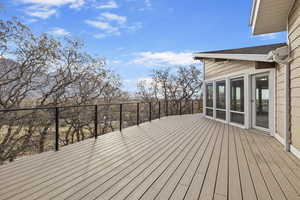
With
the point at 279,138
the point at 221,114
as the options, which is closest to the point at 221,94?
the point at 221,114

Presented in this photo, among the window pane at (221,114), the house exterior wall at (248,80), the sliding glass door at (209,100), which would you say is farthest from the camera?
the sliding glass door at (209,100)

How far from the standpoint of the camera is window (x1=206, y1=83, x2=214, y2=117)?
7750 millimetres

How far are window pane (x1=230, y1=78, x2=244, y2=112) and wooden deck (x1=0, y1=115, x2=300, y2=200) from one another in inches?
100

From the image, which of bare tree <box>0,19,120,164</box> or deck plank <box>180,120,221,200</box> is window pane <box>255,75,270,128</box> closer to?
deck plank <box>180,120,221,200</box>

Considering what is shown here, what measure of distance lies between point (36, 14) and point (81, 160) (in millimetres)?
6940

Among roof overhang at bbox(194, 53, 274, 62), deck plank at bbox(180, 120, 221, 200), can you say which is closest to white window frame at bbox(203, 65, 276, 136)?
roof overhang at bbox(194, 53, 274, 62)

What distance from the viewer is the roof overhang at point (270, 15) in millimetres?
3031

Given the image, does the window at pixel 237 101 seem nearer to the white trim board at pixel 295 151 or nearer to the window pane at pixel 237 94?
the window pane at pixel 237 94

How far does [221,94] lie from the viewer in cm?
693

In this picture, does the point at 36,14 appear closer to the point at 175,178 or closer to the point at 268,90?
the point at 175,178

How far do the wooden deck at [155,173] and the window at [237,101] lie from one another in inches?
95.5

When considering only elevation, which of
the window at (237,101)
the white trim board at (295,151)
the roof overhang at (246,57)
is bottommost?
the white trim board at (295,151)

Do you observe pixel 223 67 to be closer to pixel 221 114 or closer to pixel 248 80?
pixel 248 80

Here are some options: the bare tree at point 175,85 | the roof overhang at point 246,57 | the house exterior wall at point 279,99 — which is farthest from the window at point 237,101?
the bare tree at point 175,85
